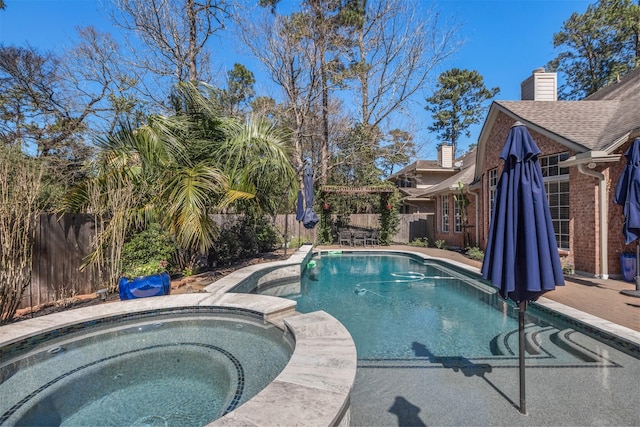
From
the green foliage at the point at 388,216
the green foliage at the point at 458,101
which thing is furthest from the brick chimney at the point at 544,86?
the green foliage at the point at 458,101

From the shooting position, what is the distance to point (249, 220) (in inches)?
424

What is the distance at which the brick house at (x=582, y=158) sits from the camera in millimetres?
7266

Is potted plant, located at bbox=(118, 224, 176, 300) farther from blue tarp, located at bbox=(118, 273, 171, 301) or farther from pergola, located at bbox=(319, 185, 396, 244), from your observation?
pergola, located at bbox=(319, 185, 396, 244)

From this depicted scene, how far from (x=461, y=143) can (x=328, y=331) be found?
35951mm

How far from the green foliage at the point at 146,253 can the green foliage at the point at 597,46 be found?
27.8 meters

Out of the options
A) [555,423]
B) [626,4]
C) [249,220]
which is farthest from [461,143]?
[555,423]

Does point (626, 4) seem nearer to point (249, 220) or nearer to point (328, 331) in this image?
point (249, 220)

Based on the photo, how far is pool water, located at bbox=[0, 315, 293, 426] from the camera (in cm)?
271

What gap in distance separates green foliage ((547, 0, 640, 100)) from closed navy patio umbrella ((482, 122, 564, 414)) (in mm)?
25646

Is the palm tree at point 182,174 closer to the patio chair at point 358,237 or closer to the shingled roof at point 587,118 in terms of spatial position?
the shingled roof at point 587,118

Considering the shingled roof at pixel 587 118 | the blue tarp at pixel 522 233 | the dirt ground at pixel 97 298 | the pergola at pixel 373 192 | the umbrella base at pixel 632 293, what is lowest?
the dirt ground at pixel 97 298

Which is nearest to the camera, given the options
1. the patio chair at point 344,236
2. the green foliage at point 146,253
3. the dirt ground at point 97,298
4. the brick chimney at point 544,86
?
the dirt ground at point 97,298

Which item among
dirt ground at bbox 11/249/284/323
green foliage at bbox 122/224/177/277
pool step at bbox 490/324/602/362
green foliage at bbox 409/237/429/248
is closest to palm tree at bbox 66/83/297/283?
green foliage at bbox 122/224/177/277

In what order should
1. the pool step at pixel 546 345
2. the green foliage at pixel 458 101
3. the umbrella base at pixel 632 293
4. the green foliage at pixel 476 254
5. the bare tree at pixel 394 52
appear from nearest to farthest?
the pool step at pixel 546 345
the umbrella base at pixel 632 293
the green foliage at pixel 476 254
the bare tree at pixel 394 52
the green foliage at pixel 458 101
